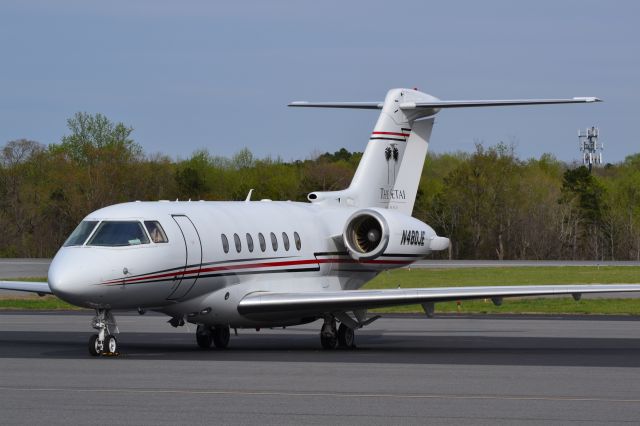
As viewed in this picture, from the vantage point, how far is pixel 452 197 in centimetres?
8369

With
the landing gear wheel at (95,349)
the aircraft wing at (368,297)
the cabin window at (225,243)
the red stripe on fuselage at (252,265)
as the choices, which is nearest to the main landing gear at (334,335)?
the aircraft wing at (368,297)

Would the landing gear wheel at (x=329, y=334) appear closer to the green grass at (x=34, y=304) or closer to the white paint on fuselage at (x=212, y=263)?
the white paint on fuselage at (x=212, y=263)

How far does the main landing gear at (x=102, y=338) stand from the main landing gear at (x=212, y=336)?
2.87 meters

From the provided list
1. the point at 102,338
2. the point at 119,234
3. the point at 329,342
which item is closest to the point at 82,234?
the point at 119,234

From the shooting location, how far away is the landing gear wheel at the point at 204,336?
72.9ft

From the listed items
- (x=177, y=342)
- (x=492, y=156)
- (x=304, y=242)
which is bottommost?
(x=177, y=342)

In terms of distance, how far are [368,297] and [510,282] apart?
28.5 metres

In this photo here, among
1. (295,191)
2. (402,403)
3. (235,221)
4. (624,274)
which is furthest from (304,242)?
(295,191)

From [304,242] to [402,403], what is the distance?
35.9ft

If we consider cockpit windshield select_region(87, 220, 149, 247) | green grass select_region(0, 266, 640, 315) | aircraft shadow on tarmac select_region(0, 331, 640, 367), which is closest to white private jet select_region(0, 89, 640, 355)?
Answer: cockpit windshield select_region(87, 220, 149, 247)

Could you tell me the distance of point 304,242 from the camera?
78.3 ft

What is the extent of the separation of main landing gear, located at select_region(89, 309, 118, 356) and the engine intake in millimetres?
6402

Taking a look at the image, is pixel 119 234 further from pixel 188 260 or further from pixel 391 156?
pixel 391 156

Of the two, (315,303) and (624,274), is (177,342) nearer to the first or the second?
(315,303)
